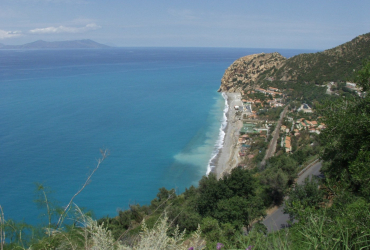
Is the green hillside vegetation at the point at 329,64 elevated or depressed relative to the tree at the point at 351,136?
elevated

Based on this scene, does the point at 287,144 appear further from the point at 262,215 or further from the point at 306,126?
the point at 262,215

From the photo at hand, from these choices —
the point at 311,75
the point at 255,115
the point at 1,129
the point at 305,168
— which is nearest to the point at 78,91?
the point at 1,129

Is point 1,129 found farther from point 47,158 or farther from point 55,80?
point 55,80

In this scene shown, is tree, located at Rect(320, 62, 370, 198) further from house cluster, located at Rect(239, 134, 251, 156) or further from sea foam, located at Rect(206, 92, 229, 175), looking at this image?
house cluster, located at Rect(239, 134, 251, 156)

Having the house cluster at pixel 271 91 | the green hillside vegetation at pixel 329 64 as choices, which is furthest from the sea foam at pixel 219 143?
the green hillside vegetation at pixel 329 64

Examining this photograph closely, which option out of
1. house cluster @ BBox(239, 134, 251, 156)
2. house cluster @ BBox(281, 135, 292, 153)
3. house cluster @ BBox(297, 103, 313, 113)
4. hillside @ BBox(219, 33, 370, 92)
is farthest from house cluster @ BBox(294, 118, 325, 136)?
hillside @ BBox(219, 33, 370, 92)

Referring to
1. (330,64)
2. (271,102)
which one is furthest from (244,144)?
(330,64)

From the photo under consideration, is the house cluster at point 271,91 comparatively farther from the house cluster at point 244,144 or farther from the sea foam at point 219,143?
the house cluster at point 244,144
